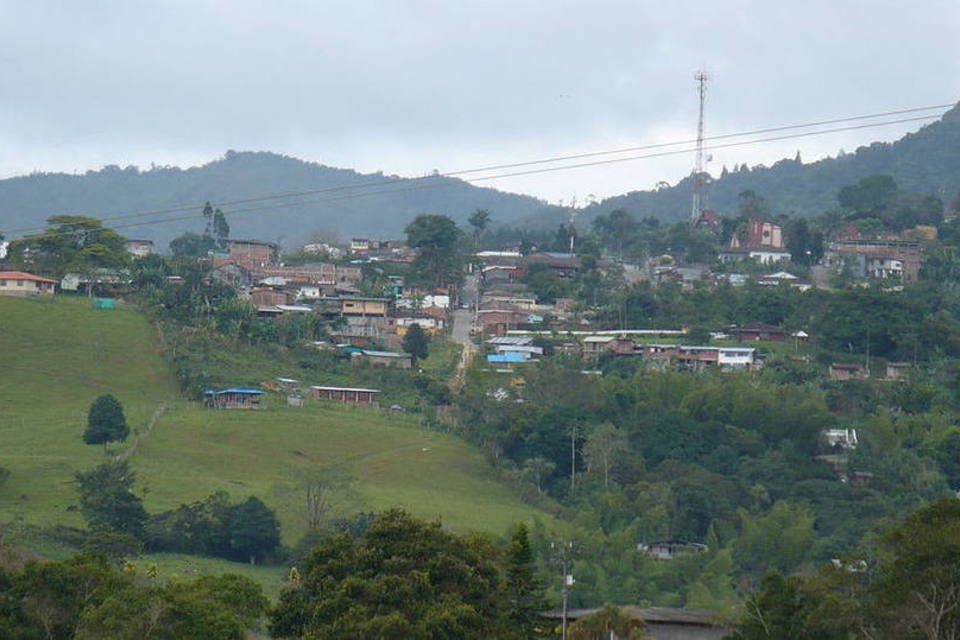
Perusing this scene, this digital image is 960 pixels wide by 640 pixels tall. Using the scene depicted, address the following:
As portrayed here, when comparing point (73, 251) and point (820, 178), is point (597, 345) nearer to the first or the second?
point (73, 251)

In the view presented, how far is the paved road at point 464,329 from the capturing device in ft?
183

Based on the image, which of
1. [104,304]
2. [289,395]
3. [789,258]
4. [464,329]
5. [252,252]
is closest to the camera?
[289,395]

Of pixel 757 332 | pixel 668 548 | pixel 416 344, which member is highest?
pixel 757 332

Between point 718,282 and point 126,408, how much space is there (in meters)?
30.3

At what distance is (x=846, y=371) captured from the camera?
2234 inches

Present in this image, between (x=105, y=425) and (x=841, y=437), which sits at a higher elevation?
(x=105, y=425)

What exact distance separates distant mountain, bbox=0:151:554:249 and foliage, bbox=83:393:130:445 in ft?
387

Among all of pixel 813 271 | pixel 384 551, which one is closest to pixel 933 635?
pixel 384 551

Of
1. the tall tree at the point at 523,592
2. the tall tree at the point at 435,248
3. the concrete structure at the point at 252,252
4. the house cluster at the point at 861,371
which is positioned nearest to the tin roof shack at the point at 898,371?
the house cluster at the point at 861,371

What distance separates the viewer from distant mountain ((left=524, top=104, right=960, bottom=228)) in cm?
13012

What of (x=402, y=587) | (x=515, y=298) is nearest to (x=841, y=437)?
(x=515, y=298)

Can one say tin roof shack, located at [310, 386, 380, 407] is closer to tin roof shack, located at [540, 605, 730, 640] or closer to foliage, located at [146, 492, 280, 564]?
foliage, located at [146, 492, 280, 564]

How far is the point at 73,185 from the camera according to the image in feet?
585

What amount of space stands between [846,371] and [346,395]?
663 inches
